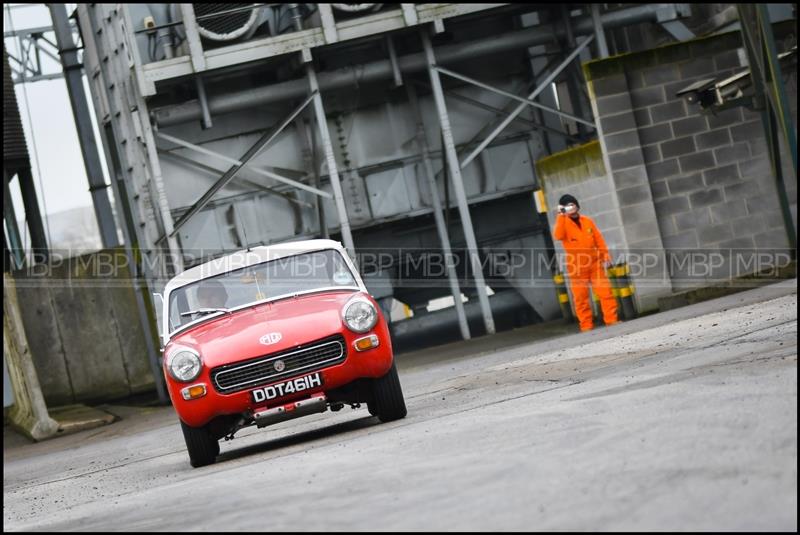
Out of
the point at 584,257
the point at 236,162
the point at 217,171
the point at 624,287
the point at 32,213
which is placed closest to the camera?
the point at 584,257

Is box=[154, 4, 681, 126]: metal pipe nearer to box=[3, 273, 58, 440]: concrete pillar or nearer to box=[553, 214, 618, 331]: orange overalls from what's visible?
box=[3, 273, 58, 440]: concrete pillar

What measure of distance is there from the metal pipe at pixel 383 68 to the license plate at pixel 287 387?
13.4 m

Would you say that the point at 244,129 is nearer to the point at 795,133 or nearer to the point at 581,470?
the point at 795,133

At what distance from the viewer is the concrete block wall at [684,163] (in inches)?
746

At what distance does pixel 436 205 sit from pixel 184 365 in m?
14.5

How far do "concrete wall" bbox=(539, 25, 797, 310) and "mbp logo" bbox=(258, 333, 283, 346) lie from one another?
32.2ft

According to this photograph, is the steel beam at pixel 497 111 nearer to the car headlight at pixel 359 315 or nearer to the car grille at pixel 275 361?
the car headlight at pixel 359 315

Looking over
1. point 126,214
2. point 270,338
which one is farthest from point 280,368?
point 126,214

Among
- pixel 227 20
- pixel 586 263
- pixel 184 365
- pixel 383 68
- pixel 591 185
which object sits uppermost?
pixel 227 20

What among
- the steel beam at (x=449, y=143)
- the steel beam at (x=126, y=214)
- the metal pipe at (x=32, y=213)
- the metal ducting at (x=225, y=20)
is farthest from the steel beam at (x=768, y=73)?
the metal pipe at (x=32, y=213)

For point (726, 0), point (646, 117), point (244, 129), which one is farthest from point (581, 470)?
point (726, 0)

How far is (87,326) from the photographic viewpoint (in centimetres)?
2594

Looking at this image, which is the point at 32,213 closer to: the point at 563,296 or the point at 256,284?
the point at 563,296

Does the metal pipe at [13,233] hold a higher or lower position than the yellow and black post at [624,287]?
higher
